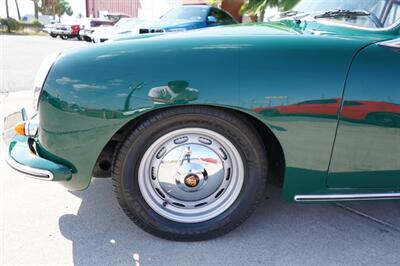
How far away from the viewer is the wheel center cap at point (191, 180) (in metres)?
2.06

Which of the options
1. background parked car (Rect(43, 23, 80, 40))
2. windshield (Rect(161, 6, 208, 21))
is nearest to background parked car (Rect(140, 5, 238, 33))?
windshield (Rect(161, 6, 208, 21))

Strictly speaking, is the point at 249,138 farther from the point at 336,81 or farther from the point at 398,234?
the point at 398,234

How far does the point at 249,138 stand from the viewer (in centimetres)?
192

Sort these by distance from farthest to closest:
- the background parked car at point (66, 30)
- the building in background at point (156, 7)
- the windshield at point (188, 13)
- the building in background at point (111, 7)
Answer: the building in background at point (111, 7) → the building in background at point (156, 7) → the background parked car at point (66, 30) → the windshield at point (188, 13)

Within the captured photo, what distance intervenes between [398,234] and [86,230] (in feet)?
6.67

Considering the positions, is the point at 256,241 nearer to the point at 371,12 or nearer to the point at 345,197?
the point at 345,197

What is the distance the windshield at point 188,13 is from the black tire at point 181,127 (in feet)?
23.9

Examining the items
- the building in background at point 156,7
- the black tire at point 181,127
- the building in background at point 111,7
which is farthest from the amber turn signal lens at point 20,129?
the building in background at point 111,7

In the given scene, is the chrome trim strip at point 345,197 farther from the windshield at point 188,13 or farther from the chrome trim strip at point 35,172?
the windshield at point 188,13

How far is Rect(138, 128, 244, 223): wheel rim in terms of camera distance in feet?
6.50

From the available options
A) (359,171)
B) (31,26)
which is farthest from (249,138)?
(31,26)

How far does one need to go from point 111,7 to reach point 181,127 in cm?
4488

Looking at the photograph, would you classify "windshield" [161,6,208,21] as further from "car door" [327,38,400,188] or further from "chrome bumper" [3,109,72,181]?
"car door" [327,38,400,188]

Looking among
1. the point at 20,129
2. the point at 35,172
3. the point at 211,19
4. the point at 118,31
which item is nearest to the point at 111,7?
the point at 118,31
